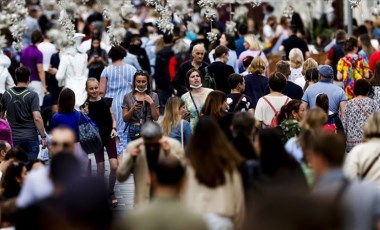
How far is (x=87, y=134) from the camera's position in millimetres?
16734

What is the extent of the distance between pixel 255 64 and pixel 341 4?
635 inches

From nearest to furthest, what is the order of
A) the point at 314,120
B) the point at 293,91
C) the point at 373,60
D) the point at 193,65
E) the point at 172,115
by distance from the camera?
the point at 314,120, the point at 172,115, the point at 293,91, the point at 193,65, the point at 373,60

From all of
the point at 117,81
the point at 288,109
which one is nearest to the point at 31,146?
the point at 117,81

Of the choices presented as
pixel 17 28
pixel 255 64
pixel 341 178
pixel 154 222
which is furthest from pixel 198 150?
pixel 17 28

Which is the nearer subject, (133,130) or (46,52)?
(133,130)

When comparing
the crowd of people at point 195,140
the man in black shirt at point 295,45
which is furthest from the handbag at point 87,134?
the man in black shirt at point 295,45

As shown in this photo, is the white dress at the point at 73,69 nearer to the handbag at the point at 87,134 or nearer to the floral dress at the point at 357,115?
the handbag at the point at 87,134

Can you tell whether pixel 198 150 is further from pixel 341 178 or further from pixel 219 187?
pixel 341 178

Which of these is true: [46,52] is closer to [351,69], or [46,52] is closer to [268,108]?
[351,69]

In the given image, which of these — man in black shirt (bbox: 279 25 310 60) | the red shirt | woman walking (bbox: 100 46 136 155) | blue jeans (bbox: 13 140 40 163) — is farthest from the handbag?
man in black shirt (bbox: 279 25 310 60)

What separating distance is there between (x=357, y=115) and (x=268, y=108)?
→ 1.11 metres

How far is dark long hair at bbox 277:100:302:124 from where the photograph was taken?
1549 cm

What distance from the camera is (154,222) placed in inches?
382

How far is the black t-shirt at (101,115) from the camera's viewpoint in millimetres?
17500
